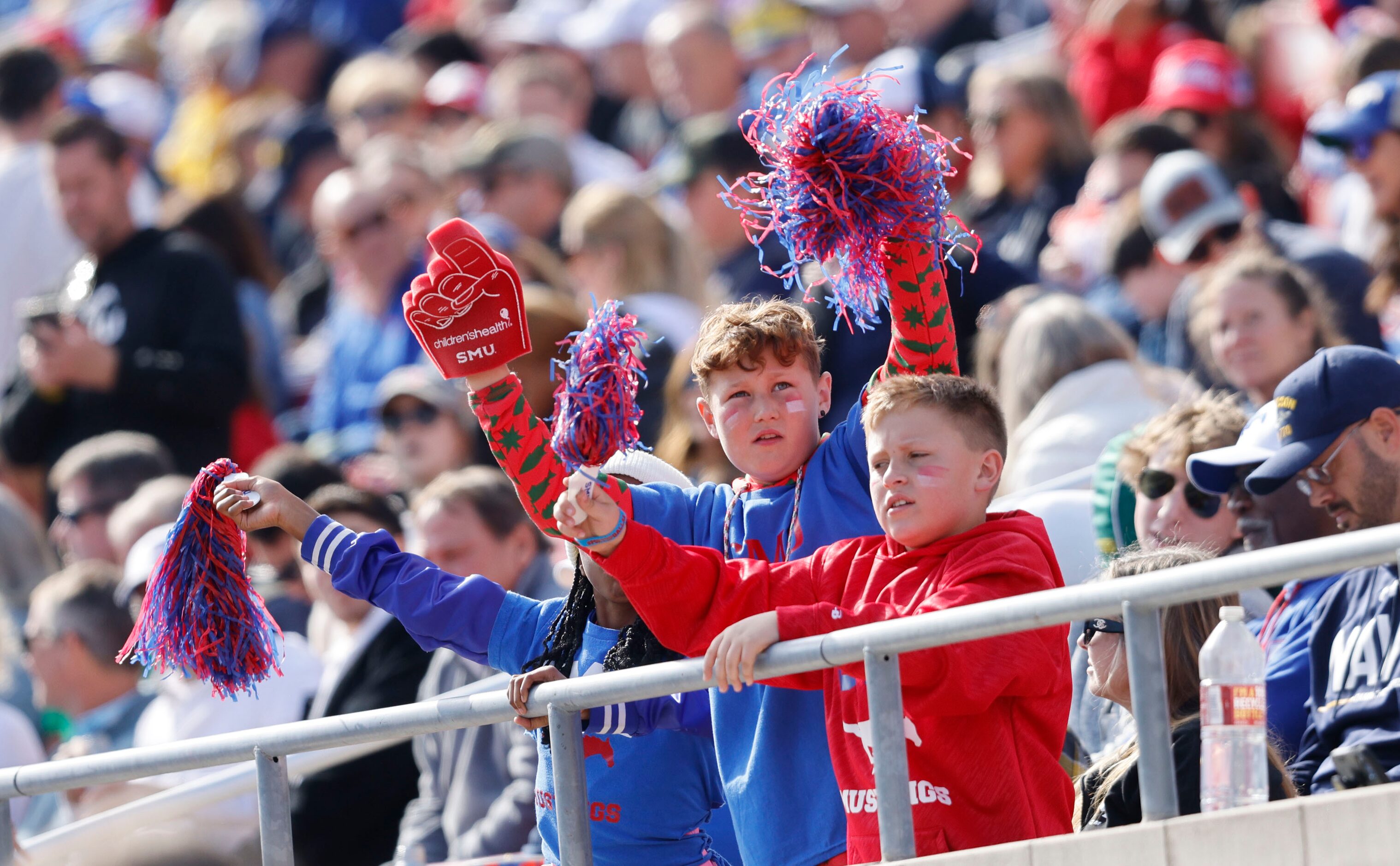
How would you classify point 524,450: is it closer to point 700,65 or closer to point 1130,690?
point 1130,690

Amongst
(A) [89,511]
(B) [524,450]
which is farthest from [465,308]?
(A) [89,511]

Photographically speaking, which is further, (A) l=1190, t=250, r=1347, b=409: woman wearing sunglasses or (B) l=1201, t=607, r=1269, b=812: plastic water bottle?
(A) l=1190, t=250, r=1347, b=409: woman wearing sunglasses

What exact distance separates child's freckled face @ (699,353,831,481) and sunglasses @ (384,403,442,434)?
3431 millimetres

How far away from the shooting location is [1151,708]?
127 inches

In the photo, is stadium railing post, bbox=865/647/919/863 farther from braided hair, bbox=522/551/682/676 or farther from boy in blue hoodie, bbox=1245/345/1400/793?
boy in blue hoodie, bbox=1245/345/1400/793

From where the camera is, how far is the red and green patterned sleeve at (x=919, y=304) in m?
4.05

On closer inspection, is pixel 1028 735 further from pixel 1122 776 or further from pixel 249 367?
pixel 249 367

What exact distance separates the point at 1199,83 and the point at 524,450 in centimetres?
525

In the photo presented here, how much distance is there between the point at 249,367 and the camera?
8.49m

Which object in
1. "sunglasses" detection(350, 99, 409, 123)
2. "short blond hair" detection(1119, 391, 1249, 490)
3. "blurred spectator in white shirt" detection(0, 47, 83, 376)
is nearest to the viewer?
"short blond hair" detection(1119, 391, 1249, 490)

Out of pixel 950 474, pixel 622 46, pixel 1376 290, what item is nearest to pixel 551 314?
pixel 1376 290

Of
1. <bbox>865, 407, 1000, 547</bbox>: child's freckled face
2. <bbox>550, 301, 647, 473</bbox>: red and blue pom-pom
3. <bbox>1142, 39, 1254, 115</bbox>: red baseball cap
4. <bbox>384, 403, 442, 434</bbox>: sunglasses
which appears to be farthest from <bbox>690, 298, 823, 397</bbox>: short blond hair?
<bbox>1142, 39, 1254, 115</bbox>: red baseball cap

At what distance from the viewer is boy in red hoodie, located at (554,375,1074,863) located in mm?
3600

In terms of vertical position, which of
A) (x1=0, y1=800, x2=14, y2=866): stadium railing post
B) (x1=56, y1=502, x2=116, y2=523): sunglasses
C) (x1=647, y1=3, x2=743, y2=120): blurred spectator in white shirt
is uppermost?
(x1=647, y1=3, x2=743, y2=120): blurred spectator in white shirt
